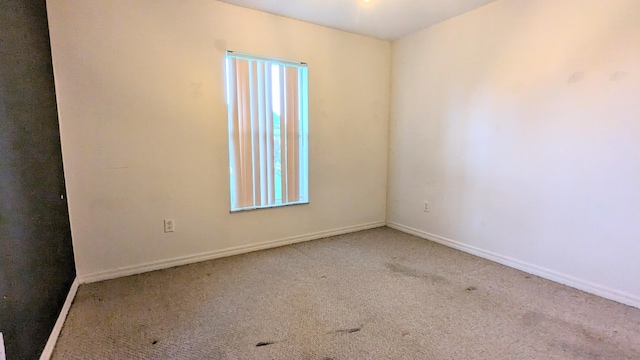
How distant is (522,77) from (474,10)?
817 millimetres

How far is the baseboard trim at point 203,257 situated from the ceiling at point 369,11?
A: 2.24 metres

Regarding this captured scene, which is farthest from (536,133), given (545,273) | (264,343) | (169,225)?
(169,225)

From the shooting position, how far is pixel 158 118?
2410 mm

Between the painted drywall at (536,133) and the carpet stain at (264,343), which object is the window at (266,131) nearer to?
the painted drywall at (536,133)

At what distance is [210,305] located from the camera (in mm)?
1941

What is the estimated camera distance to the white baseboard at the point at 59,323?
4.73 ft

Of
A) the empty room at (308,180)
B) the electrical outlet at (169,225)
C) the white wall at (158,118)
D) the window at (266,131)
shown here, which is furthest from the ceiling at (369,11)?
the electrical outlet at (169,225)

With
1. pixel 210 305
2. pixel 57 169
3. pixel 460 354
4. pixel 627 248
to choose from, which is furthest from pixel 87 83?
pixel 627 248

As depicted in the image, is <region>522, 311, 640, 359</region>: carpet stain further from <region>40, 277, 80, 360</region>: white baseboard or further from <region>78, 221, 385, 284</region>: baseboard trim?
<region>40, 277, 80, 360</region>: white baseboard

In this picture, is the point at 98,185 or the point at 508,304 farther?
the point at 98,185

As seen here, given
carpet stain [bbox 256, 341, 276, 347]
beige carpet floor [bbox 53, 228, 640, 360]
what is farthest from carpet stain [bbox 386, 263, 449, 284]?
carpet stain [bbox 256, 341, 276, 347]

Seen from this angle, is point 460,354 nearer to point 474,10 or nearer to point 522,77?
point 522,77

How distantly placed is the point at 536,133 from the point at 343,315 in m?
2.07

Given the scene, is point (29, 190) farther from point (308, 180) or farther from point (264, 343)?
point (308, 180)
